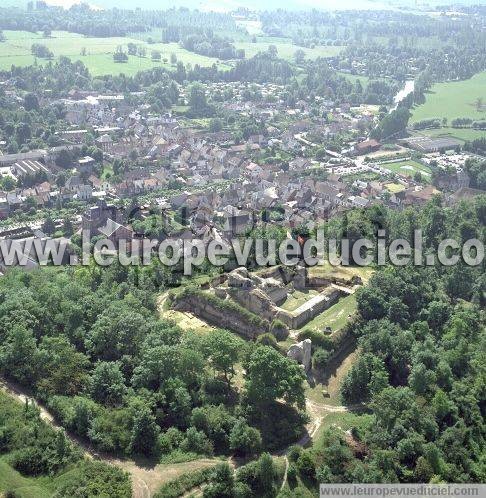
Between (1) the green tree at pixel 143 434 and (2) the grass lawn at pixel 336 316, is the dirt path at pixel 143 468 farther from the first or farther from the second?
(2) the grass lawn at pixel 336 316

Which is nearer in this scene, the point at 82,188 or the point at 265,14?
the point at 82,188

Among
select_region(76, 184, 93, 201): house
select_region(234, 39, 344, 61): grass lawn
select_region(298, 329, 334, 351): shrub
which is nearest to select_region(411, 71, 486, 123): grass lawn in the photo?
select_region(234, 39, 344, 61): grass lawn

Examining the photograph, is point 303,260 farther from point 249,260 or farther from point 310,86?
point 310,86

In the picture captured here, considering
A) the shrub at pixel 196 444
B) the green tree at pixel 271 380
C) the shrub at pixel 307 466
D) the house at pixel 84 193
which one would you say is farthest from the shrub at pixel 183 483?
the house at pixel 84 193

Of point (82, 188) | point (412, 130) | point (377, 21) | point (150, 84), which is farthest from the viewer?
point (377, 21)

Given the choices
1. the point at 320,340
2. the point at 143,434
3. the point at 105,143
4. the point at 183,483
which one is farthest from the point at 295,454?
the point at 105,143

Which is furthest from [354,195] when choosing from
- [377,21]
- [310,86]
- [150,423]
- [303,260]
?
[377,21]
